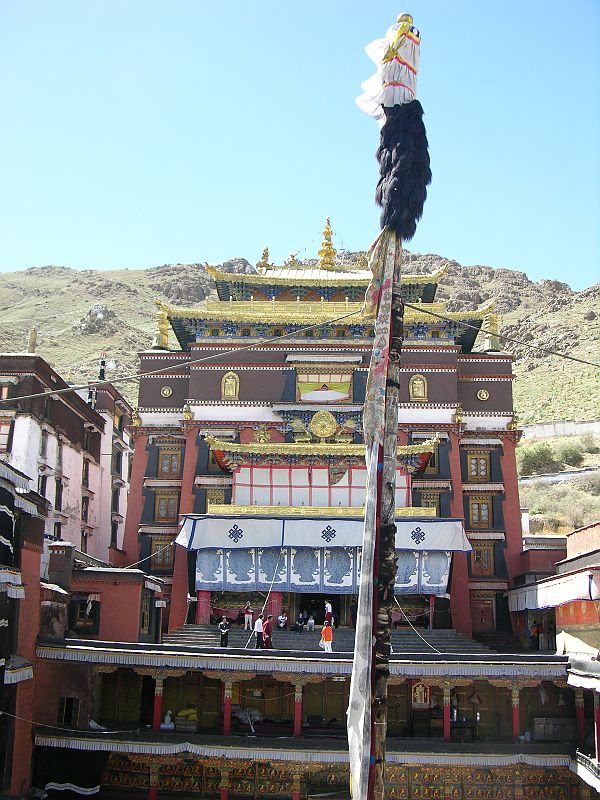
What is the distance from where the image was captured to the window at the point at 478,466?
38.4 meters

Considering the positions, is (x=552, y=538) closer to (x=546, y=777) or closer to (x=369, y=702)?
(x=546, y=777)

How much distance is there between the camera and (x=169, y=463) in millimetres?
39125

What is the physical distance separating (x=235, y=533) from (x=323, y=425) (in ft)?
22.0

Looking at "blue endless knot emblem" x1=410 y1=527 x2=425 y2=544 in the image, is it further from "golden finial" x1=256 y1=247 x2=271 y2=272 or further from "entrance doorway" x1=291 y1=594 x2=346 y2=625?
"golden finial" x1=256 y1=247 x2=271 y2=272

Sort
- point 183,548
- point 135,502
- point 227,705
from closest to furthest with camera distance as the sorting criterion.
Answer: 1. point 227,705
2. point 183,548
3. point 135,502

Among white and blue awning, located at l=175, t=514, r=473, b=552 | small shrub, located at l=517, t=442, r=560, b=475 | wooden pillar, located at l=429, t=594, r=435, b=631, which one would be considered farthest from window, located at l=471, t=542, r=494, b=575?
small shrub, located at l=517, t=442, r=560, b=475

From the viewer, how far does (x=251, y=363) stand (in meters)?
38.6

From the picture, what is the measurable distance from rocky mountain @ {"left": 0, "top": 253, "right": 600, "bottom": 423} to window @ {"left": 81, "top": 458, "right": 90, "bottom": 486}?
3825 centimetres

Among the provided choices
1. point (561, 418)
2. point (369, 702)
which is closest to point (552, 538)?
point (369, 702)

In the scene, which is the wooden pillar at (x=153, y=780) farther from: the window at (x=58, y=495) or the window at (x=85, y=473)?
the window at (x=85, y=473)

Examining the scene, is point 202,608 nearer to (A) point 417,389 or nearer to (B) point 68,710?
(B) point 68,710

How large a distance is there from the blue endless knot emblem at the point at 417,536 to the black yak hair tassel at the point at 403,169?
21.1 m

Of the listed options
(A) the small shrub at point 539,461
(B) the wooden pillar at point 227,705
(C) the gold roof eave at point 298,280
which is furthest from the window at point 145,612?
(A) the small shrub at point 539,461

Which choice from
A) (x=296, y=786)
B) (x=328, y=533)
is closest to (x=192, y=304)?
(x=328, y=533)
